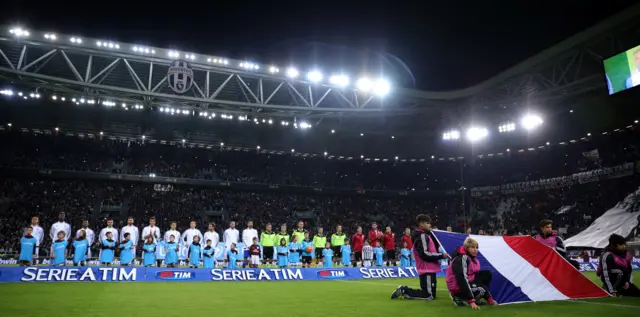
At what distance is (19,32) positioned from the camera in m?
18.1

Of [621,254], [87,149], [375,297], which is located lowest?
[375,297]

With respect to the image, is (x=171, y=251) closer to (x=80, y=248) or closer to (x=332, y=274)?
(x=80, y=248)

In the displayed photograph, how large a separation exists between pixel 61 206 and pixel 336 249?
23.0 m

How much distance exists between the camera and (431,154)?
45.1m

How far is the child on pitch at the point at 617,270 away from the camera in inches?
318

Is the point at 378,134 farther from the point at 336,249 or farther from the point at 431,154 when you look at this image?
the point at 336,249

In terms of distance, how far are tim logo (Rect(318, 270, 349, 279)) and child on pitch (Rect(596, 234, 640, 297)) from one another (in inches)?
325

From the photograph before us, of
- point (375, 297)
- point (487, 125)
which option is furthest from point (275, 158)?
point (375, 297)

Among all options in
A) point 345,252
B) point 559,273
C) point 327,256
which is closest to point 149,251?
point 327,256

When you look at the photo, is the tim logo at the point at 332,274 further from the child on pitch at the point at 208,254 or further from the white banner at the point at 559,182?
the white banner at the point at 559,182

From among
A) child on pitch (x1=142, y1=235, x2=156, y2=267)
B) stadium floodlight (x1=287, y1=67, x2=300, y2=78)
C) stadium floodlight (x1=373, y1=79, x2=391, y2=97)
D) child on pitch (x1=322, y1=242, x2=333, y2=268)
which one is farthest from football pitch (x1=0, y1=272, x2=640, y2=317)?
stadium floodlight (x1=373, y1=79, x2=391, y2=97)

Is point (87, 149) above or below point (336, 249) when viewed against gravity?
above

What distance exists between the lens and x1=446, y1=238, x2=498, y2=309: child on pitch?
676 cm

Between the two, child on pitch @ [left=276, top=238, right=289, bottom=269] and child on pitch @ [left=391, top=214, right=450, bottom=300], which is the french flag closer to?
child on pitch @ [left=391, top=214, right=450, bottom=300]
